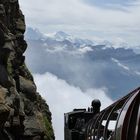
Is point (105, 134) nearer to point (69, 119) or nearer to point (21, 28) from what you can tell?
point (69, 119)

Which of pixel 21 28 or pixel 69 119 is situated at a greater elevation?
pixel 21 28

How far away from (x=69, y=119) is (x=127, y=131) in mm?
32256

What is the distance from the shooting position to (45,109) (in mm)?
80125

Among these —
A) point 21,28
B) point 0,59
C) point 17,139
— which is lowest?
point 17,139

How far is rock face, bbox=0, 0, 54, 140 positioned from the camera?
45000mm

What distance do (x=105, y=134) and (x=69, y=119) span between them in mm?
27657

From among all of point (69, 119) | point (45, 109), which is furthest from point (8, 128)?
point (45, 109)

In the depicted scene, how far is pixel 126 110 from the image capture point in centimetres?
1133

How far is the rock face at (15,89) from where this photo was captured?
148 feet

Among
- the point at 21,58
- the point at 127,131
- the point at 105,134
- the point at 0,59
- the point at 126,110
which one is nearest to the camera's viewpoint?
the point at 127,131

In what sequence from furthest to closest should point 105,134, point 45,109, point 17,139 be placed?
1. point 45,109
2. point 17,139
3. point 105,134

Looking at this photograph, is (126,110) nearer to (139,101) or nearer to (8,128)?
(139,101)

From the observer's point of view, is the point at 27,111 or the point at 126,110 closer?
the point at 126,110

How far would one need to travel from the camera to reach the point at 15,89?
49.7 m
